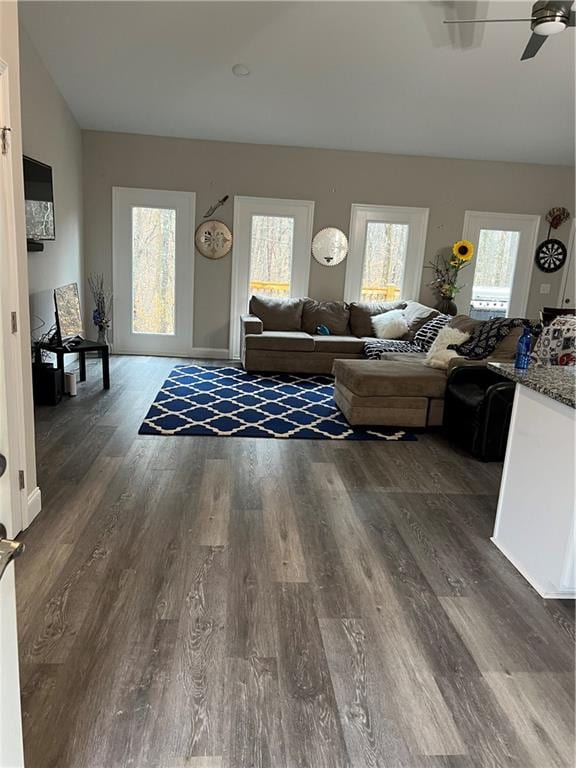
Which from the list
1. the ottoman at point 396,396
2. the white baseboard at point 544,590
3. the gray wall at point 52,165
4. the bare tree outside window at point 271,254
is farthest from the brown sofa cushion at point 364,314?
the white baseboard at point 544,590

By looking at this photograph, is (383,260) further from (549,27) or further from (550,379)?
(550,379)

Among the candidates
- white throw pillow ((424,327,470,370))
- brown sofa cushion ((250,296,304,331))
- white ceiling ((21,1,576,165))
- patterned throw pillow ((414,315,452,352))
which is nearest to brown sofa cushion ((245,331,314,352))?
brown sofa cushion ((250,296,304,331))

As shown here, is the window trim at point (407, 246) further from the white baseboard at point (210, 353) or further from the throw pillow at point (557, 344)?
the throw pillow at point (557, 344)

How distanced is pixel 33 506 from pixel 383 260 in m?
5.79

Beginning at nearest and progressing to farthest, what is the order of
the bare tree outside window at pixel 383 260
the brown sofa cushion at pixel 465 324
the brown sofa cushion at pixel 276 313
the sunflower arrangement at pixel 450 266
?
the brown sofa cushion at pixel 465 324 → the brown sofa cushion at pixel 276 313 → the sunflower arrangement at pixel 450 266 → the bare tree outside window at pixel 383 260

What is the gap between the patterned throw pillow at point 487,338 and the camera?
15.3 ft

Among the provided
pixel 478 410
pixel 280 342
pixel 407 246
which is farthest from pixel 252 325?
pixel 478 410

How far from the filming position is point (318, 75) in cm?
516

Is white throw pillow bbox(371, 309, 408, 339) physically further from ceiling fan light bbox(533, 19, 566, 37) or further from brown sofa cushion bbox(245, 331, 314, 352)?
ceiling fan light bbox(533, 19, 566, 37)

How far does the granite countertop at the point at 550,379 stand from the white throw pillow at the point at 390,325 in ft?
12.5

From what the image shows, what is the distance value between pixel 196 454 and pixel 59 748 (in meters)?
2.31

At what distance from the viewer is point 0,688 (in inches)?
38.4

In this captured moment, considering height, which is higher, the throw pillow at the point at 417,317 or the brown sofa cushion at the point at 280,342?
the throw pillow at the point at 417,317

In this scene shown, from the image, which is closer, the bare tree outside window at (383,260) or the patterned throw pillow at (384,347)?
the patterned throw pillow at (384,347)
